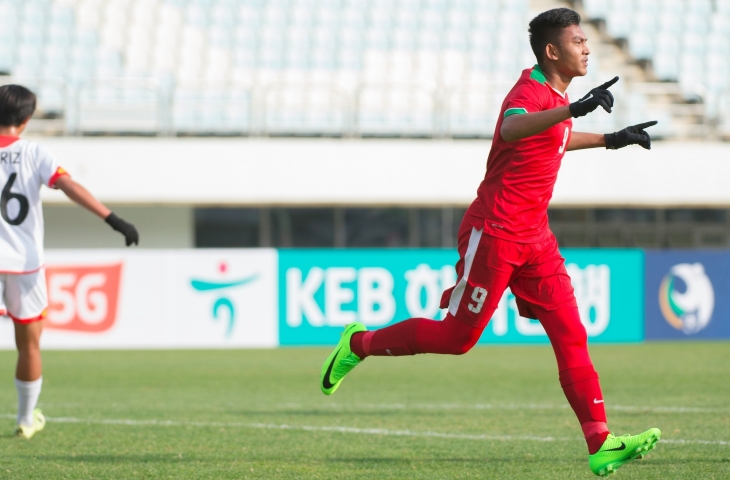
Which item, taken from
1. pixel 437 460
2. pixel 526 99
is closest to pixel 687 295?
pixel 437 460

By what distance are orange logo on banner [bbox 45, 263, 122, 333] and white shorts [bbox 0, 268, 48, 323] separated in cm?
868

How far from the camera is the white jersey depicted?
568 centimetres

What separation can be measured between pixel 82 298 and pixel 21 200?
8849 mm

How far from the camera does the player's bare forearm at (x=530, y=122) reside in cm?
409

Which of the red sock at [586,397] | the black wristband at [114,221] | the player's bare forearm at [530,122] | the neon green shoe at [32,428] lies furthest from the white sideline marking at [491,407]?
the player's bare forearm at [530,122]

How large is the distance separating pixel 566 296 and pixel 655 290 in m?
11.3

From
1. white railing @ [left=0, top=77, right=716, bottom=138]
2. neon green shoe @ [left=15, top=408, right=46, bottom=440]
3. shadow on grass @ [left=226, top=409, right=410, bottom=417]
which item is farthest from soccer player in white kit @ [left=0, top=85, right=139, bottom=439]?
white railing @ [left=0, top=77, right=716, bottom=138]

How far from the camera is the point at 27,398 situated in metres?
6.00

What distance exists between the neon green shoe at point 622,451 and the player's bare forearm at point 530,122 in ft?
4.21

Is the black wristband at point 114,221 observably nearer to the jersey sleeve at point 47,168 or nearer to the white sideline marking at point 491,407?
the jersey sleeve at point 47,168

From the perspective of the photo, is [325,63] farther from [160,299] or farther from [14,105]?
[14,105]

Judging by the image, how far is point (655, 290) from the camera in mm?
15391

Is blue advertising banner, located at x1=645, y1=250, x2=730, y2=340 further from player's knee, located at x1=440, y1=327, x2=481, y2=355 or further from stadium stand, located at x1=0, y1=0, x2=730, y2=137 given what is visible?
player's knee, located at x1=440, y1=327, x2=481, y2=355

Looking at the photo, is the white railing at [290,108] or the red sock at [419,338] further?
the white railing at [290,108]
